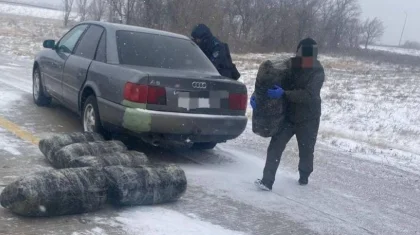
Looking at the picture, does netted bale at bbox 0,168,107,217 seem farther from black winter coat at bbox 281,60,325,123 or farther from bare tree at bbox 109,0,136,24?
bare tree at bbox 109,0,136,24

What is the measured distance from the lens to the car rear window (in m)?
6.50

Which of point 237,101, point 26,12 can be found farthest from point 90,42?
point 26,12

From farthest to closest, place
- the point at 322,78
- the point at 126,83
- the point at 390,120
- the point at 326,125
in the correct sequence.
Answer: the point at 390,120, the point at 326,125, the point at 126,83, the point at 322,78

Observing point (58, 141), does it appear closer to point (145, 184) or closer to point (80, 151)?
point (80, 151)

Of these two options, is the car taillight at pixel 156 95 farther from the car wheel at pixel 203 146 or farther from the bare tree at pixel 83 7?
the bare tree at pixel 83 7

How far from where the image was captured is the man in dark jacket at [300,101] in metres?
5.43

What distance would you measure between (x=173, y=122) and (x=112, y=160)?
99 centimetres

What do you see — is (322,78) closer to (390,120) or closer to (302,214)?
(302,214)

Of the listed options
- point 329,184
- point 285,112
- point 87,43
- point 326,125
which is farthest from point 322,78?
point 326,125

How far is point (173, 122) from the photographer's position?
588cm

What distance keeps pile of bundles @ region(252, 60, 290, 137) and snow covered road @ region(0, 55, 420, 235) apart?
0.69 meters

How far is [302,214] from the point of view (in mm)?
5000

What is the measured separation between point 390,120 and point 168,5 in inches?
909

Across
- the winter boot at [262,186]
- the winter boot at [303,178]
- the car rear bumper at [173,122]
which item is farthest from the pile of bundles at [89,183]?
the winter boot at [303,178]
